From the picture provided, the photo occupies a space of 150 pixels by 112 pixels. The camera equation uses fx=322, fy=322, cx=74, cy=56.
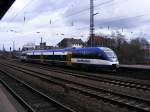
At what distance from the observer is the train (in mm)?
32969

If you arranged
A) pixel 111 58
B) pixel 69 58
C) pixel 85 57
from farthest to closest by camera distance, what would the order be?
1. pixel 69 58
2. pixel 85 57
3. pixel 111 58

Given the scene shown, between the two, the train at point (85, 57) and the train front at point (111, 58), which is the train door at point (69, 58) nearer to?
the train at point (85, 57)

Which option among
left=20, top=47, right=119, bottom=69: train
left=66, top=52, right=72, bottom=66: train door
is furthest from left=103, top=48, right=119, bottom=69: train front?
left=66, top=52, right=72, bottom=66: train door

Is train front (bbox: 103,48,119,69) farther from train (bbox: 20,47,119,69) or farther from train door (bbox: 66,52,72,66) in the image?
train door (bbox: 66,52,72,66)

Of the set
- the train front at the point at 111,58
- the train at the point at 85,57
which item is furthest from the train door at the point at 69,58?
the train front at the point at 111,58

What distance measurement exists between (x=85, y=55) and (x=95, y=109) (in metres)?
25.1

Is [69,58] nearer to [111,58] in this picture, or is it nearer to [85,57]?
[85,57]

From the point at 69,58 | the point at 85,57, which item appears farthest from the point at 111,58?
the point at 69,58

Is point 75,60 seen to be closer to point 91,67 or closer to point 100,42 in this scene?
point 91,67

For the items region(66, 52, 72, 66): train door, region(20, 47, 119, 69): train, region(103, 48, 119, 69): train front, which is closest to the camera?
region(103, 48, 119, 69): train front

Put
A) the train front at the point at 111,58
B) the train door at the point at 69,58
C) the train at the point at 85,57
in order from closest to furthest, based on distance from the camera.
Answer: the train front at the point at 111,58 < the train at the point at 85,57 < the train door at the point at 69,58

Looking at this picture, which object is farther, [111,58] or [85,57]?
[85,57]

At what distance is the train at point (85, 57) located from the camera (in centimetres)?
3297

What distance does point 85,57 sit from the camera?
121 ft
